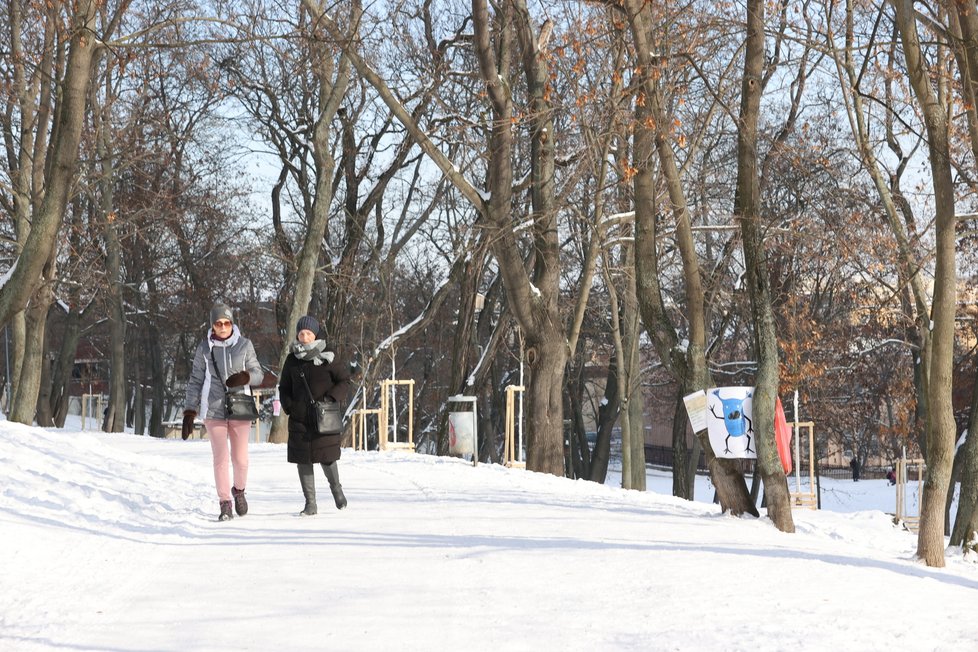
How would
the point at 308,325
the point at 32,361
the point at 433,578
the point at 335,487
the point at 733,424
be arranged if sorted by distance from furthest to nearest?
the point at 32,361
the point at 733,424
the point at 335,487
the point at 308,325
the point at 433,578

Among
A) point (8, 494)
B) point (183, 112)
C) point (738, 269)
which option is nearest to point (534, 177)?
point (8, 494)

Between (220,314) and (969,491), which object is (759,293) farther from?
(220,314)

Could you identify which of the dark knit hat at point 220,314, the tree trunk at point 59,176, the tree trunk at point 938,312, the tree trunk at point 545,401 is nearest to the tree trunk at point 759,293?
the tree trunk at point 938,312

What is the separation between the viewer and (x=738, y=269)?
3262 centimetres

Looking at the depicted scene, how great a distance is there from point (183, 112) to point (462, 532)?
27.0 metres

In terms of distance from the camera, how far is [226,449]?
34.3 feet

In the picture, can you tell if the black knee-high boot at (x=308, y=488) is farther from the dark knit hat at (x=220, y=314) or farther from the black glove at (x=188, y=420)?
the dark knit hat at (x=220, y=314)

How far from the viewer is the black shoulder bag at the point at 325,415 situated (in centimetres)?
1067

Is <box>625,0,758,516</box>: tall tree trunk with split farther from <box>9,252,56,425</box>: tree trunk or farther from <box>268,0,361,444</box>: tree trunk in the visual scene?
<box>9,252,56,425</box>: tree trunk

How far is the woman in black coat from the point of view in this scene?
420 inches

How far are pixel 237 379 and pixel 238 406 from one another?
221mm

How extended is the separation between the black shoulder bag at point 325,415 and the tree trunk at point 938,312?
5094 mm

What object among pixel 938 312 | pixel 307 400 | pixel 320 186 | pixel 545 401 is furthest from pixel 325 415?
→ pixel 320 186

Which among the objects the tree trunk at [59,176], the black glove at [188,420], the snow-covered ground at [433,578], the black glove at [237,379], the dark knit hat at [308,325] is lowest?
the snow-covered ground at [433,578]
